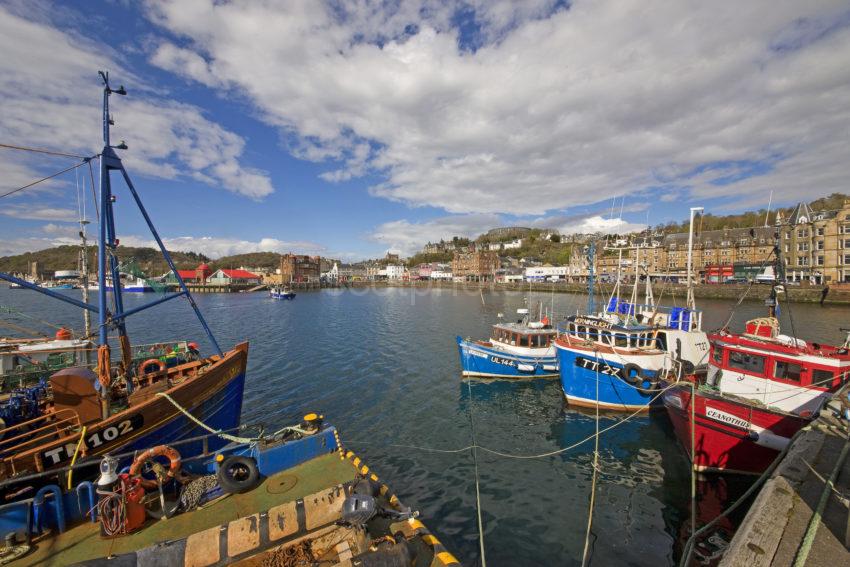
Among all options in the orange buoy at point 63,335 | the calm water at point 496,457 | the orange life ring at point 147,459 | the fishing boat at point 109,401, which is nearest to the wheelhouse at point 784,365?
the calm water at point 496,457

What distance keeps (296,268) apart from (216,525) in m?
167

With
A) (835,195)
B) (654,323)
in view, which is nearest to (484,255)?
(835,195)

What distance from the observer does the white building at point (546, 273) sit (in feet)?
449

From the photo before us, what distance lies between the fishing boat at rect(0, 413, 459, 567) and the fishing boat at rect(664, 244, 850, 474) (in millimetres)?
10825

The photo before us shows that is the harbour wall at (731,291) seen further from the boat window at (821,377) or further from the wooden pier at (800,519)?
the wooden pier at (800,519)

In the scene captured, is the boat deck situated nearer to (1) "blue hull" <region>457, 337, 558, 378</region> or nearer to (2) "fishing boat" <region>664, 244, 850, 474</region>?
(2) "fishing boat" <region>664, 244, 850, 474</region>

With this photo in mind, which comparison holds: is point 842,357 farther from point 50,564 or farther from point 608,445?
point 50,564

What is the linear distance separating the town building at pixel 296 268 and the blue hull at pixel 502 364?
14355cm

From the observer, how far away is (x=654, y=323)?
20469 millimetres

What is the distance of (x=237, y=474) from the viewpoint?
7781 millimetres

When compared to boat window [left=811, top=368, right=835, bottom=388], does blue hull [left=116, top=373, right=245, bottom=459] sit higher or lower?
lower

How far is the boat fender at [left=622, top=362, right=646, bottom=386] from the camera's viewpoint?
17.0 metres

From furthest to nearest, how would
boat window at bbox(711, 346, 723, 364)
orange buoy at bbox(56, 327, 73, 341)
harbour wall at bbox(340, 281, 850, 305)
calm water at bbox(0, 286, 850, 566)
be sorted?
harbour wall at bbox(340, 281, 850, 305) → orange buoy at bbox(56, 327, 73, 341) → boat window at bbox(711, 346, 723, 364) → calm water at bbox(0, 286, 850, 566)

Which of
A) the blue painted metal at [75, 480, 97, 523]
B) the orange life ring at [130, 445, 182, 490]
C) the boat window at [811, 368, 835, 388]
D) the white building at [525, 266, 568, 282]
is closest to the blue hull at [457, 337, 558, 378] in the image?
the boat window at [811, 368, 835, 388]
